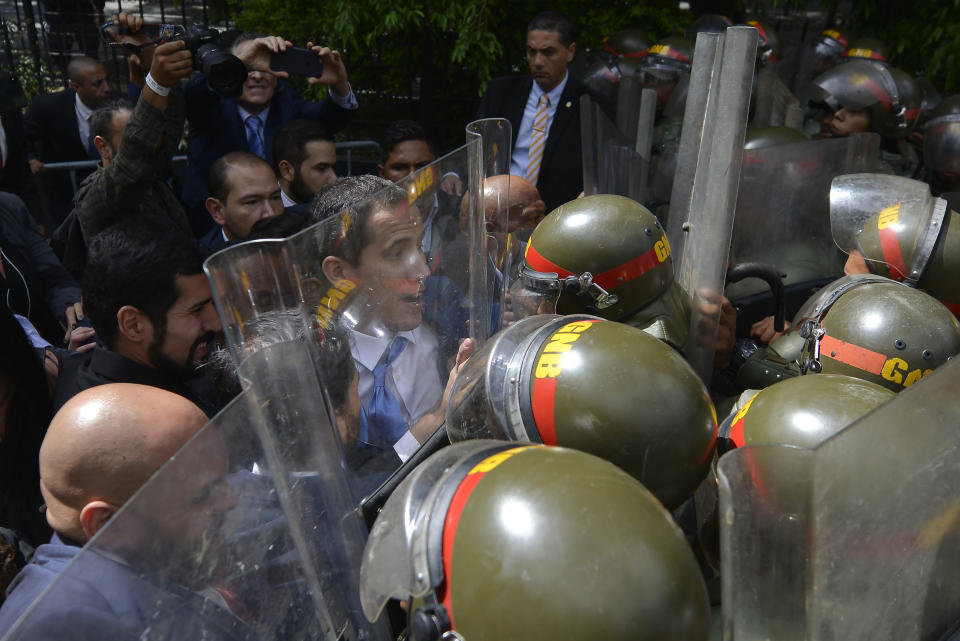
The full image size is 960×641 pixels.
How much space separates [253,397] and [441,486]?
0.38m

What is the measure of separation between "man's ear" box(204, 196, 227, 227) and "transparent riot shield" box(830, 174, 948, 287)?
8.65 ft

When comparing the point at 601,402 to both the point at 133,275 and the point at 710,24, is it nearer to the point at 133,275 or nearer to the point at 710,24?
the point at 133,275

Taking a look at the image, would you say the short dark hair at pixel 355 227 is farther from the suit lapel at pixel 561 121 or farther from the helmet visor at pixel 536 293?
the suit lapel at pixel 561 121

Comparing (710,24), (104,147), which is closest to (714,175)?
(104,147)

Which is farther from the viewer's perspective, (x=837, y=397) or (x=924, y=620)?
(x=837, y=397)

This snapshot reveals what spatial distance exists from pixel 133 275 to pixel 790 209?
3002mm

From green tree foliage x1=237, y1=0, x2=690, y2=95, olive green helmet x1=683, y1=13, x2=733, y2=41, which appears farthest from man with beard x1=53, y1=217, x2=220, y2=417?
olive green helmet x1=683, y1=13, x2=733, y2=41

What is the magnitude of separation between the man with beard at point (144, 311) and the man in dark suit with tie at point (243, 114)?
5.86ft

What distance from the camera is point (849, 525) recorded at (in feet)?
4.54

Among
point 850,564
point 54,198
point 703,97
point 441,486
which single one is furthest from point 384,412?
point 54,198

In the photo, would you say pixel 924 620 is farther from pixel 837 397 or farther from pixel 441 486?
pixel 441 486

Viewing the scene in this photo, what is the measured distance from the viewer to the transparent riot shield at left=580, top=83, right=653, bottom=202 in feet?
13.9

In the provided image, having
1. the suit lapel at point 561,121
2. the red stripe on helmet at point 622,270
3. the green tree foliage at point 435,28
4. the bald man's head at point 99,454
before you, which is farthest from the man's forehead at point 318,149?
the green tree foliage at point 435,28

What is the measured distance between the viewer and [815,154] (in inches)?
157
